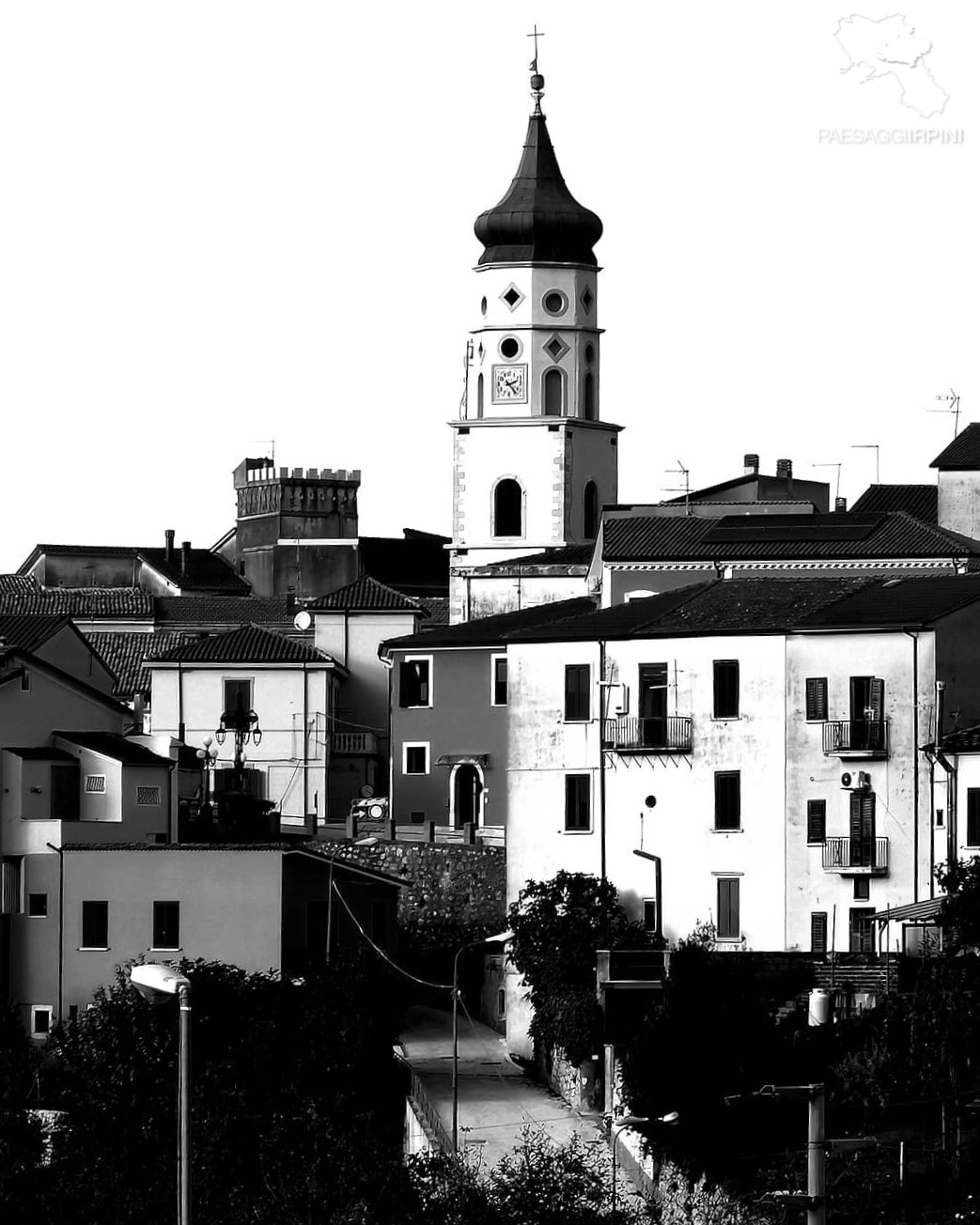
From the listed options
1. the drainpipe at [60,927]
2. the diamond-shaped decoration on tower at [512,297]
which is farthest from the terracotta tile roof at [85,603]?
the drainpipe at [60,927]

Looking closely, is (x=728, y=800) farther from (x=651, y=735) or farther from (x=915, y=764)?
(x=915, y=764)

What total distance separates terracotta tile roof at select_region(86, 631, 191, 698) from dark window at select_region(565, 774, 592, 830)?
101 ft

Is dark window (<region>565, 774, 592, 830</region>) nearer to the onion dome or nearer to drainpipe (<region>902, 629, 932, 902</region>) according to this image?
drainpipe (<region>902, 629, 932, 902</region>)

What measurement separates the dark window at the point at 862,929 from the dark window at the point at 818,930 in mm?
528

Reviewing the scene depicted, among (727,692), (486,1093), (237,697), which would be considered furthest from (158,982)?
(237,697)

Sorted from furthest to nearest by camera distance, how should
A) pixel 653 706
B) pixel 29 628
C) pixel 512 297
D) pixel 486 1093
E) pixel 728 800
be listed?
pixel 512 297, pixel 29 628, pixel 653 706, pixel 728 800, pixel 486 1093

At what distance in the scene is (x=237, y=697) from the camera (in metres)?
93.0

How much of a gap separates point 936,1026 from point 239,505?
93486 millimetres

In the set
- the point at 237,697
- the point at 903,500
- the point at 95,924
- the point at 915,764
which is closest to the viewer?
the point at 915,764

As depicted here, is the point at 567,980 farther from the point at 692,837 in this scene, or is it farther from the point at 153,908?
the point at 153,908

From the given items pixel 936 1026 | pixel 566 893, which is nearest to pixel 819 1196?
pixel 936 1026

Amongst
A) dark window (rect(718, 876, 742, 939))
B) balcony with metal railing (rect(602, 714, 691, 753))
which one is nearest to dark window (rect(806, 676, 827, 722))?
balcony with metal railing (rect(602, 714, 691, 753))

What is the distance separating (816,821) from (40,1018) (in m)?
15.8

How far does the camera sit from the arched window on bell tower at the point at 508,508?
116 meters
